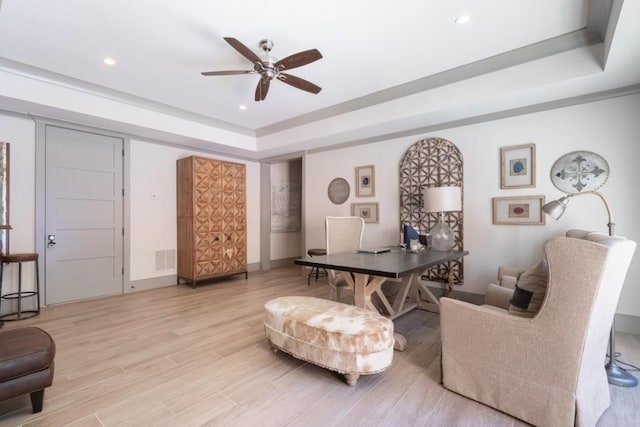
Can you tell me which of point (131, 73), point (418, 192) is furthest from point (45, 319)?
point (418, 192)

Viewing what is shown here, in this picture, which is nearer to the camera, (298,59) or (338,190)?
(298,59)

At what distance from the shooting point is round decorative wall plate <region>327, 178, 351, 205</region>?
17.1ft

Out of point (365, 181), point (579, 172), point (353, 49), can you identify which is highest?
point (353, 49)

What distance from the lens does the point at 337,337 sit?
2029mm

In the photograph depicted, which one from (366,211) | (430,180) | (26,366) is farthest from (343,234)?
(26,366)

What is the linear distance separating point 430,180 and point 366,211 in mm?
1185

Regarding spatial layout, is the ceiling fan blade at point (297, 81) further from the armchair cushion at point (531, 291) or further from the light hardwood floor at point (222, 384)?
the light hardwood floor at point (222, 384)

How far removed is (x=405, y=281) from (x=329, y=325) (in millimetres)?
1397

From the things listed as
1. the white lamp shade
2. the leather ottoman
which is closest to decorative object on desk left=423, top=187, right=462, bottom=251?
the white lamp shade

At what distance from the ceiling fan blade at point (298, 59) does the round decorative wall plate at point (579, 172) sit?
3.00 meters

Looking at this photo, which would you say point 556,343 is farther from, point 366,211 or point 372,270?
point 366,211

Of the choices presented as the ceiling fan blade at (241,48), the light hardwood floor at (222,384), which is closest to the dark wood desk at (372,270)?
the light hardwood floor at (222,384)

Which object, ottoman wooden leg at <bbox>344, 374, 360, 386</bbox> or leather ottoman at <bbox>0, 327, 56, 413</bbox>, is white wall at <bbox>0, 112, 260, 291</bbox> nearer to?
leather ottoman at <bbox>0, 327, 56, 413</bbox>

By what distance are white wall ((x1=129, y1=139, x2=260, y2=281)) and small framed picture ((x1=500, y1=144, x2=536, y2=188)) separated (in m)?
A: 5.12
